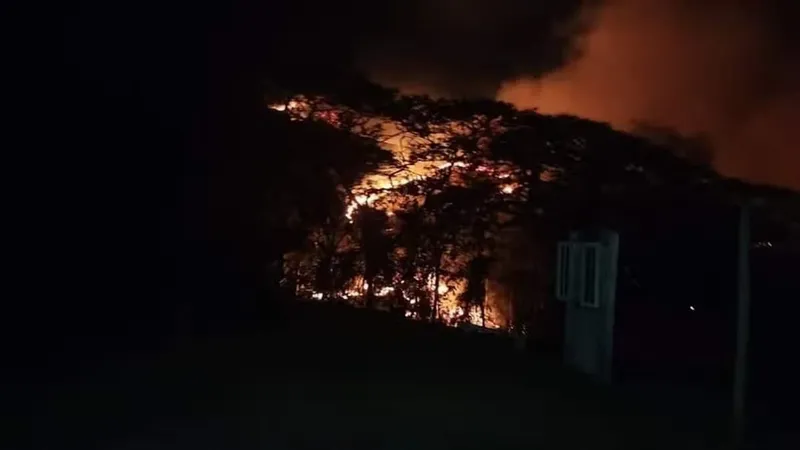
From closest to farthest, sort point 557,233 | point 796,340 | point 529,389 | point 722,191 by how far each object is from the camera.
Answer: point 529,389 → point 796,340 → point 557,233 → point 722,191

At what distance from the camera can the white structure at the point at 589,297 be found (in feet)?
36.6

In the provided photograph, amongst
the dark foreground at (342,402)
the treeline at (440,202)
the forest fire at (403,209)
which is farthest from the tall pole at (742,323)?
the forest fire at (403,209)

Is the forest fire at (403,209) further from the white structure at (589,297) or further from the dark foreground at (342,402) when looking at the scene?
the dark foreground at (342,402)

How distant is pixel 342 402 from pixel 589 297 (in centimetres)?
382

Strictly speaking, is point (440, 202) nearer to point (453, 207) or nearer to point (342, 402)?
point (453, 207)

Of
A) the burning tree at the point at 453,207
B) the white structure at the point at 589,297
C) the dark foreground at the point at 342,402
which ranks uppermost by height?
the burning tree at the point at 453,207

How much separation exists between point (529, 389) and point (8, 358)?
4582 mm

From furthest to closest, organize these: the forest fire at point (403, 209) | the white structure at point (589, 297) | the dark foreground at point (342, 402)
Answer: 1. the forest fire at point (403, 209)
2. the white structure at point (589, 297)
3. the dark foreground at point (342, 402)

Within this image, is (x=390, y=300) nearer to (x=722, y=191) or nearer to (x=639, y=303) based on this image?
(x=639, y=303)

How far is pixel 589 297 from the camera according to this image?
1157 centimetres

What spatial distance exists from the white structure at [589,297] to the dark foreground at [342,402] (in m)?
0.54

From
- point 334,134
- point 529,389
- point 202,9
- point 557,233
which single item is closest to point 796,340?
point 557,233

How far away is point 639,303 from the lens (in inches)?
453

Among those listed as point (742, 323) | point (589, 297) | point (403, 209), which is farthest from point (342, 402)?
point (403, 209)
